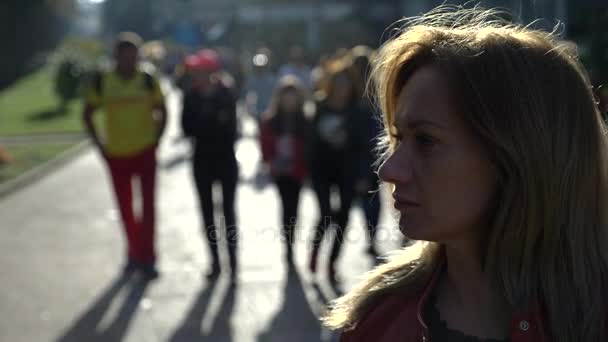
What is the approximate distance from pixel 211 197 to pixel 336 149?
121 cm

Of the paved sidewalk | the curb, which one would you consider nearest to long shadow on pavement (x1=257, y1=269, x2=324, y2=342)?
the paved sidewalk

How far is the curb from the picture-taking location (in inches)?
515

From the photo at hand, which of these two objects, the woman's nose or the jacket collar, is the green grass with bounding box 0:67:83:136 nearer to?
the woman's nose

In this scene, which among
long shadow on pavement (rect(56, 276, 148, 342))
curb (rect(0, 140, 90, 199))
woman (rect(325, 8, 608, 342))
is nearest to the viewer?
woman (rect(325, 8, 608, 342))

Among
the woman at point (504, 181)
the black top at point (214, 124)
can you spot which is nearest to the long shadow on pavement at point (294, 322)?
the black top at point (214, 124)

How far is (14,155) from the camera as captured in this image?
16688 mm

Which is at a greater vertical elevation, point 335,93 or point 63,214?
point 335,93

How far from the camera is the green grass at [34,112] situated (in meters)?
22.6

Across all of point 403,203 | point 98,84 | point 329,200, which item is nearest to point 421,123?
point 403,203

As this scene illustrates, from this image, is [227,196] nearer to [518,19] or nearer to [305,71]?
[518,19]

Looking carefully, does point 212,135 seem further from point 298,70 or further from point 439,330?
point 298,70

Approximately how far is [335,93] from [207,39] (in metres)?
21.8

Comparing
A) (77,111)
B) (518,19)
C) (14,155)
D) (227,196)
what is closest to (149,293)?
(227,196)

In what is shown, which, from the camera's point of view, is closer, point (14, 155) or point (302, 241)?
point (302, 241)
